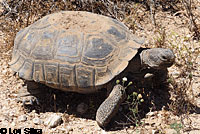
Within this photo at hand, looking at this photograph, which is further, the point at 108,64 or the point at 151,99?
the point at 151,99

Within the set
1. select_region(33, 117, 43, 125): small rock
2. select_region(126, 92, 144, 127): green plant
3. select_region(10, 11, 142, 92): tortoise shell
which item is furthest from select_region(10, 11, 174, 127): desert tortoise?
select_region(33, 117, 43, 125): small rock

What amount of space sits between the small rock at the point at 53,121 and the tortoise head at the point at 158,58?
1.44 m

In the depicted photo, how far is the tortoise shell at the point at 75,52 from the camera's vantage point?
12.1ft

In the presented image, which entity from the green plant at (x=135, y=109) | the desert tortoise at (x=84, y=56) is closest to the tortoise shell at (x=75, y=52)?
the desert tortoise at (x=84, y=56)

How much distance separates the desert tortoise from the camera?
3689 mm

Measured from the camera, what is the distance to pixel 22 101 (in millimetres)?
4152

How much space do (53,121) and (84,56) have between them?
1.01 metres

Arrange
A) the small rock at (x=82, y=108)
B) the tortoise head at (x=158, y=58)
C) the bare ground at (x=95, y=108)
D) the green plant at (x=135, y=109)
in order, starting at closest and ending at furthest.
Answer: the green plant at (x=135, y=109)
the tortoise head at (x=158, y=58)
the bare ground at (x=95, y=108)
the small rock at (x=82, y=108)

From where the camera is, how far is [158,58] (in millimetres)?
3680

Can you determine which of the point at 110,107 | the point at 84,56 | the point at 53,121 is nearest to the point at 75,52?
the point at 84,56

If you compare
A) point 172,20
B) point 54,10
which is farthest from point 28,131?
point 172,20

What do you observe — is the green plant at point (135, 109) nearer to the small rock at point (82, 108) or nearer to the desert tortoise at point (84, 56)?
the desert tortoise at point (84, 56)

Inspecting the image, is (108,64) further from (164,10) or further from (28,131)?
(164,10)

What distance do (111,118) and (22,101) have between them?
54.3 inches
